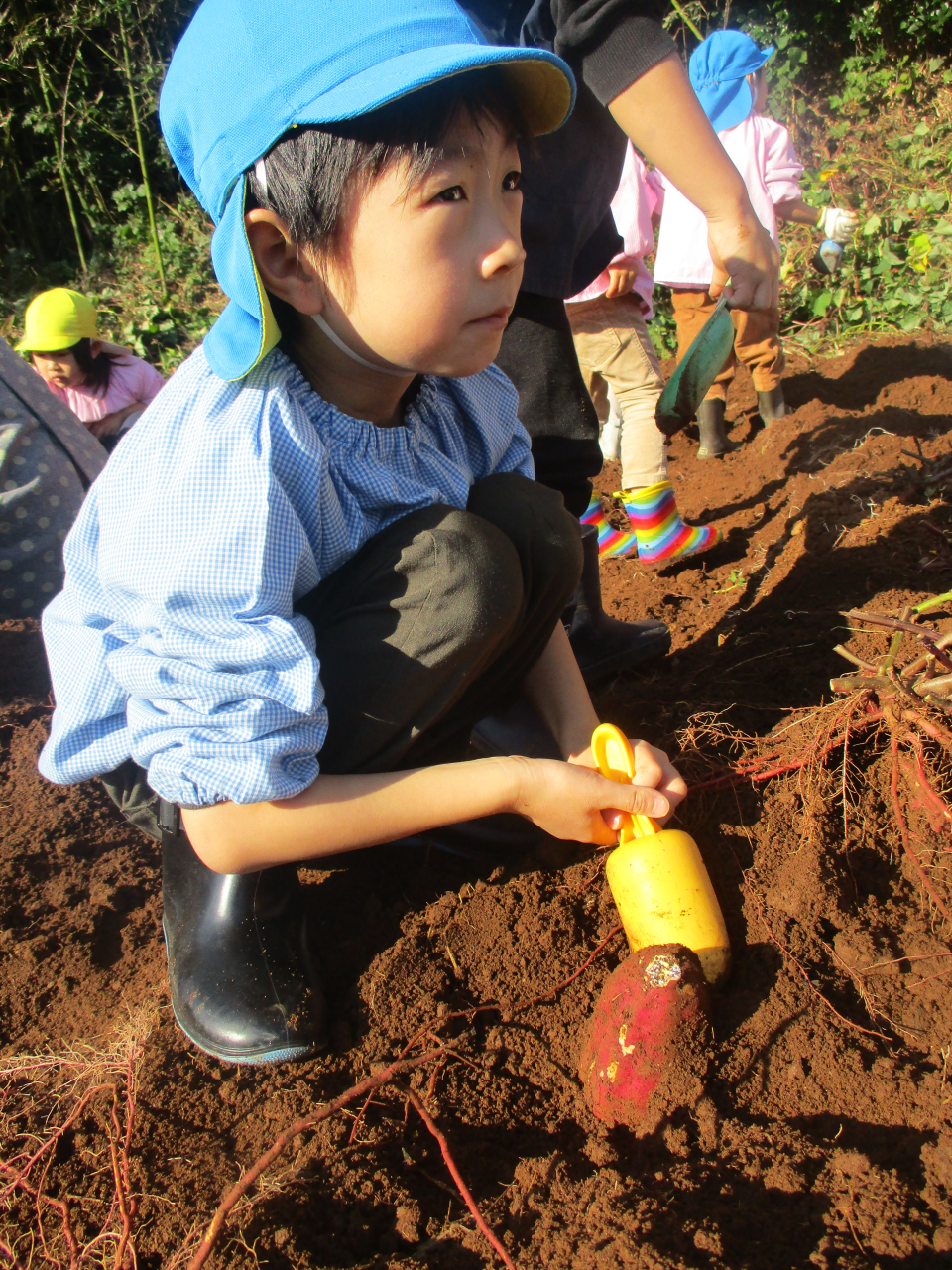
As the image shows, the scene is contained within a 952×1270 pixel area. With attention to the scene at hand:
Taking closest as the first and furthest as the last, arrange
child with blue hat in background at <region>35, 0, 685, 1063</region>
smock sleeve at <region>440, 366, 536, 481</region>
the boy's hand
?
child with blue hat in background at <region>35, 0, 685, 1063</region>
the boy's hand
smock sleeve at <region>440, 366, 536, 481</region>

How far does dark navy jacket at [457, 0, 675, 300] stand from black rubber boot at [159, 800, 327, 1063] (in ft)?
4.31

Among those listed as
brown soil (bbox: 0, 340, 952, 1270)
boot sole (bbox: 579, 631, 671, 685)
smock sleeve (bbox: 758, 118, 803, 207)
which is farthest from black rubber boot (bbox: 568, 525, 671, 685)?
smock sleeve (bbox: 758, 118, 803, 207)

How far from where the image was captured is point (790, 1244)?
3.18ft

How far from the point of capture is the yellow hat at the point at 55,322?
404cm

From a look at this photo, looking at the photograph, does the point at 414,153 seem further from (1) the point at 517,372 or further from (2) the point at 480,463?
(1) the point at 517,372

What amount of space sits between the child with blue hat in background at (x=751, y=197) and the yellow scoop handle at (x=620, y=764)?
9.21 feet

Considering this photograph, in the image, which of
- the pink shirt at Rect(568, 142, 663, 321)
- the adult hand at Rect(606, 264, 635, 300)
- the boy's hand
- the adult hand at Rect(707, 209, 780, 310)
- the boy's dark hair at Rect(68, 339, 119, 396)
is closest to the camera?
the boy's hand

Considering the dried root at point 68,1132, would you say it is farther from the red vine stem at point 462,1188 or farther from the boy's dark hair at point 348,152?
the boy's dark hair at point 348,152

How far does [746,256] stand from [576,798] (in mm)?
1147

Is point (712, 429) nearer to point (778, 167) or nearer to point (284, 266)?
point (778, 167)

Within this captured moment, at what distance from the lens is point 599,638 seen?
2164 millimetres

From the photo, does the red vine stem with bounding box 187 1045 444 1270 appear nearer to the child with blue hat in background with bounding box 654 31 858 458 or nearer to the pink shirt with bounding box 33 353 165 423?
the child with blue hat in background with bounding box 654 31 858 458

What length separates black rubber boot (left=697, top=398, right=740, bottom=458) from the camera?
384cm

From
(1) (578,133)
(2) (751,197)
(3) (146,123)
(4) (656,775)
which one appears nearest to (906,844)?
(4) (656,775)
